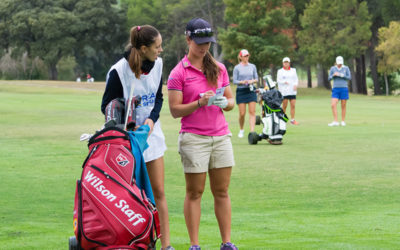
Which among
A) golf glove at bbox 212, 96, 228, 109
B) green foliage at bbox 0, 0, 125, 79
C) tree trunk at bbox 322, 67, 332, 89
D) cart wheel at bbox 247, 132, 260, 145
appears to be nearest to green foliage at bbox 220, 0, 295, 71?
tree trunk at bbox 322, 67, 332, 89

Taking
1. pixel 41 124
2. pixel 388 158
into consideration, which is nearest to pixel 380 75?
pixel 41 124

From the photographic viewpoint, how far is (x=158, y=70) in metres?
6.63

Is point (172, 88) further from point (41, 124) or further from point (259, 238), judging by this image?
point (41, 124)

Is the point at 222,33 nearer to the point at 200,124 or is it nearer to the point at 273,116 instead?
the point at 273,116

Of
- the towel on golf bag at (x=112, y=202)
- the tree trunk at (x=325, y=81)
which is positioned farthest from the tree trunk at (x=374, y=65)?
the towel on golf bag at (x=112, y=202)

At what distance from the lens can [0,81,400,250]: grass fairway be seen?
7535mm

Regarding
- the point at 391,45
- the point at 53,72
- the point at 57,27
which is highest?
the point at 57,27

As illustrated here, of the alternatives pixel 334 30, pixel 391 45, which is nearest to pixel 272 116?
pixel 391 45

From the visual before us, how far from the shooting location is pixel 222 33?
6856 cm

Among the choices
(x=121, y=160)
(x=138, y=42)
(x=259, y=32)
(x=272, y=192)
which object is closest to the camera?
(x=121, y=160)

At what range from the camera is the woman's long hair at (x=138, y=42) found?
6293 mm

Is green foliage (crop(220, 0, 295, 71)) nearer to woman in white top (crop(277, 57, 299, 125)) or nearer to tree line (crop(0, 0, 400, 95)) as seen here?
tree line (crop(0, 0, 400, 95))

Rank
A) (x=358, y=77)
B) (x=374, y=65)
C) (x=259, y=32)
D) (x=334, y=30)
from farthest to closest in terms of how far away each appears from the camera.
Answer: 1. (x=358, y=77)
2. (x=374, y=65)
3. (x=259, y=32)
4. (x=334, y=30)

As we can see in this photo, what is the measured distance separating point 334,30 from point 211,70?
62.3 meters
